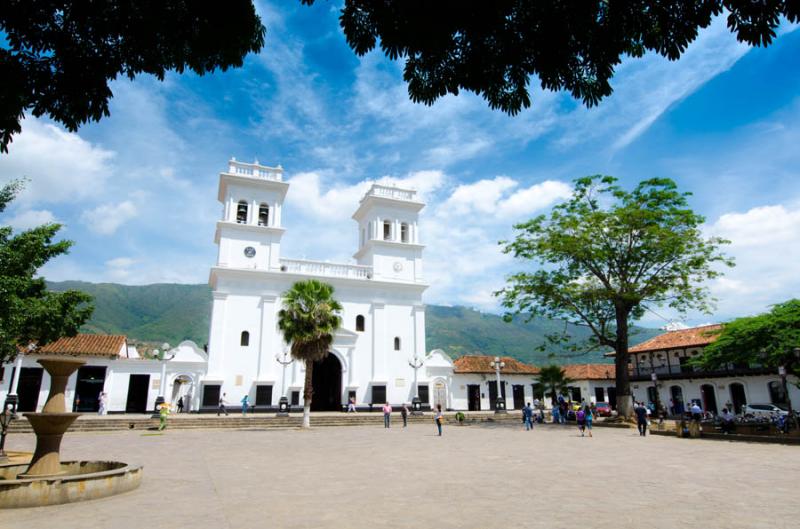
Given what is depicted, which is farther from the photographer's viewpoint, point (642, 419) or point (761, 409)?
point (761, 409)

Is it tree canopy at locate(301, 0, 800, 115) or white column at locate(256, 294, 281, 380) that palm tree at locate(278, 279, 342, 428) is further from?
tree canopy at locate(301, 0, 800, 115)

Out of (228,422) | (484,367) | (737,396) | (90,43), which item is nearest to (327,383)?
(228,422)

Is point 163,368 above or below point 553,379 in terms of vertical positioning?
above

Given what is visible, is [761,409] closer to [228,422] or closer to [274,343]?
[274,343]

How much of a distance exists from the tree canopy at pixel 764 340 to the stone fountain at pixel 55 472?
24.4 meters

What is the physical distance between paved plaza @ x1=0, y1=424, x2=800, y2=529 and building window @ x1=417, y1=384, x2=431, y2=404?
16.9 meters

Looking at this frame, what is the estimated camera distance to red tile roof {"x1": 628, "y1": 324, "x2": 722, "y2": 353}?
112 ft

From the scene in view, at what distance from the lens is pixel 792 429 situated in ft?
57.4

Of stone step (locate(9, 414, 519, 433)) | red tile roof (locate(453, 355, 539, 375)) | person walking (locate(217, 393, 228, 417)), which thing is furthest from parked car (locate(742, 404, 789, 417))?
person walking (locate(217, 393, 228, 417))

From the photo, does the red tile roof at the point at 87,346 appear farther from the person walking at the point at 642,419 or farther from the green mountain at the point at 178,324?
the green mountain at the point at 178,324

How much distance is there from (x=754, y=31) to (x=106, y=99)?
4.48m

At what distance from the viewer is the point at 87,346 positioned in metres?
27.9

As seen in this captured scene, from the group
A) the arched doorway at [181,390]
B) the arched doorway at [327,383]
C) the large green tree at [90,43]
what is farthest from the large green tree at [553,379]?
the large green tree at [90,43]

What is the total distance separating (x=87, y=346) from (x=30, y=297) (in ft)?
37.2
